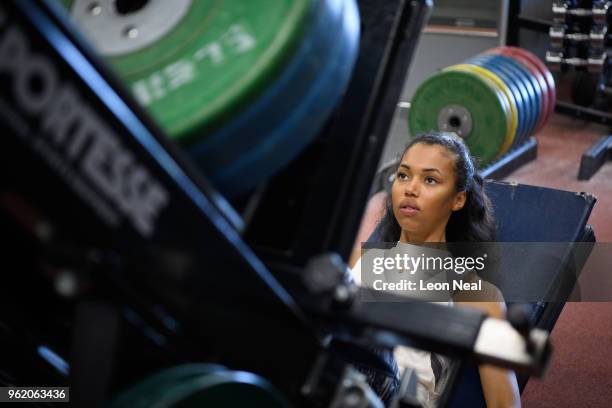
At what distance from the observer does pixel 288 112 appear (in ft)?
3.23

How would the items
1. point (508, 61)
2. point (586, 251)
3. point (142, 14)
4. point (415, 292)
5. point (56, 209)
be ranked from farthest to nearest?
point (508, 61), point (586, 251), point (415, 292), point (142, 14), point (56, 209)

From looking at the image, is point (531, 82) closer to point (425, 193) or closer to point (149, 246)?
point (425, 193)

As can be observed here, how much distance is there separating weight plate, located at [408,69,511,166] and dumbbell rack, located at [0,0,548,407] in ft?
10.8

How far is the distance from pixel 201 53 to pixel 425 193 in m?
1.23

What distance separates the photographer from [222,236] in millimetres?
897

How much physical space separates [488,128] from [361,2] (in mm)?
3279

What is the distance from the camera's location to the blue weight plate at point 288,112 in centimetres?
96

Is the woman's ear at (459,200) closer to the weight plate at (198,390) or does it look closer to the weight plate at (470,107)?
the weight plate at (198,390)

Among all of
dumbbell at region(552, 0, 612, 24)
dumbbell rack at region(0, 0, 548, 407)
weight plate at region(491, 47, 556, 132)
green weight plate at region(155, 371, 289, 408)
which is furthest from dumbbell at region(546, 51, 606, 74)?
green weight plate at region(155, 371, 289, 408)

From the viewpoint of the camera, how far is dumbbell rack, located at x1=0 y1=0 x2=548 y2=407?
0.78 meters

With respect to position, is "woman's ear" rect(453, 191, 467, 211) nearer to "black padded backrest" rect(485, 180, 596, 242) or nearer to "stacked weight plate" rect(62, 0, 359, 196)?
"black padded backrest" rect(485, 180, 596, 242)

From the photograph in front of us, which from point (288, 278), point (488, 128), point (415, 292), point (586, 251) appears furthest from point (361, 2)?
point (488, 128)

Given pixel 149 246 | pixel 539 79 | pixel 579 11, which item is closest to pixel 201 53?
pixel 149 246

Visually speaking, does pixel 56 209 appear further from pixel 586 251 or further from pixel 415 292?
pixel 586 251
